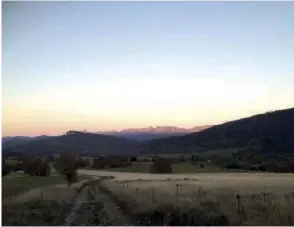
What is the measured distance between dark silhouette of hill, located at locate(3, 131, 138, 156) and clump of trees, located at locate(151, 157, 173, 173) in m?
1.07

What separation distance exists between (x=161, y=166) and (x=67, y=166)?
4712 mm

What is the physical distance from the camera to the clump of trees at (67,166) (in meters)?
11.5

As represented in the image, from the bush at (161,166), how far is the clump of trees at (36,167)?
553cm

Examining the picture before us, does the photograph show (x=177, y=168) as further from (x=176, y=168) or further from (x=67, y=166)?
(x=67, y=166)

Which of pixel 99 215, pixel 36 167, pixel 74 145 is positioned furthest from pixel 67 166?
pixel 99 215

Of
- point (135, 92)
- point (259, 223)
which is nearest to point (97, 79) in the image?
point (135, 92)

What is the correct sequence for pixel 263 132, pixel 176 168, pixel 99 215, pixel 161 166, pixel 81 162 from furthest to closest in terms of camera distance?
pixel 176 168, pixel 161 166, pixel 81 162, pixel 263 132, pixel 99 215

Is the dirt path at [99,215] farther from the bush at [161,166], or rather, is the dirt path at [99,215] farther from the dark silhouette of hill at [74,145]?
the bush at [161,166]

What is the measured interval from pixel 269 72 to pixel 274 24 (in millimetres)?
759

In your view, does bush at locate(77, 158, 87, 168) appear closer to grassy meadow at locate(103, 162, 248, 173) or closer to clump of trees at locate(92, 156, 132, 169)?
clump of trees at locate(92, 156, 132, 169)

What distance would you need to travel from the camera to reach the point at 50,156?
10203 mm

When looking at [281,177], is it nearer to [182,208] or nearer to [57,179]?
[182,208]

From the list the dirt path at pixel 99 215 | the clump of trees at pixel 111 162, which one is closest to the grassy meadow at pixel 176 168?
the clump of trees at pixel 111 162

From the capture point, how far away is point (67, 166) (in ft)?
41.8
